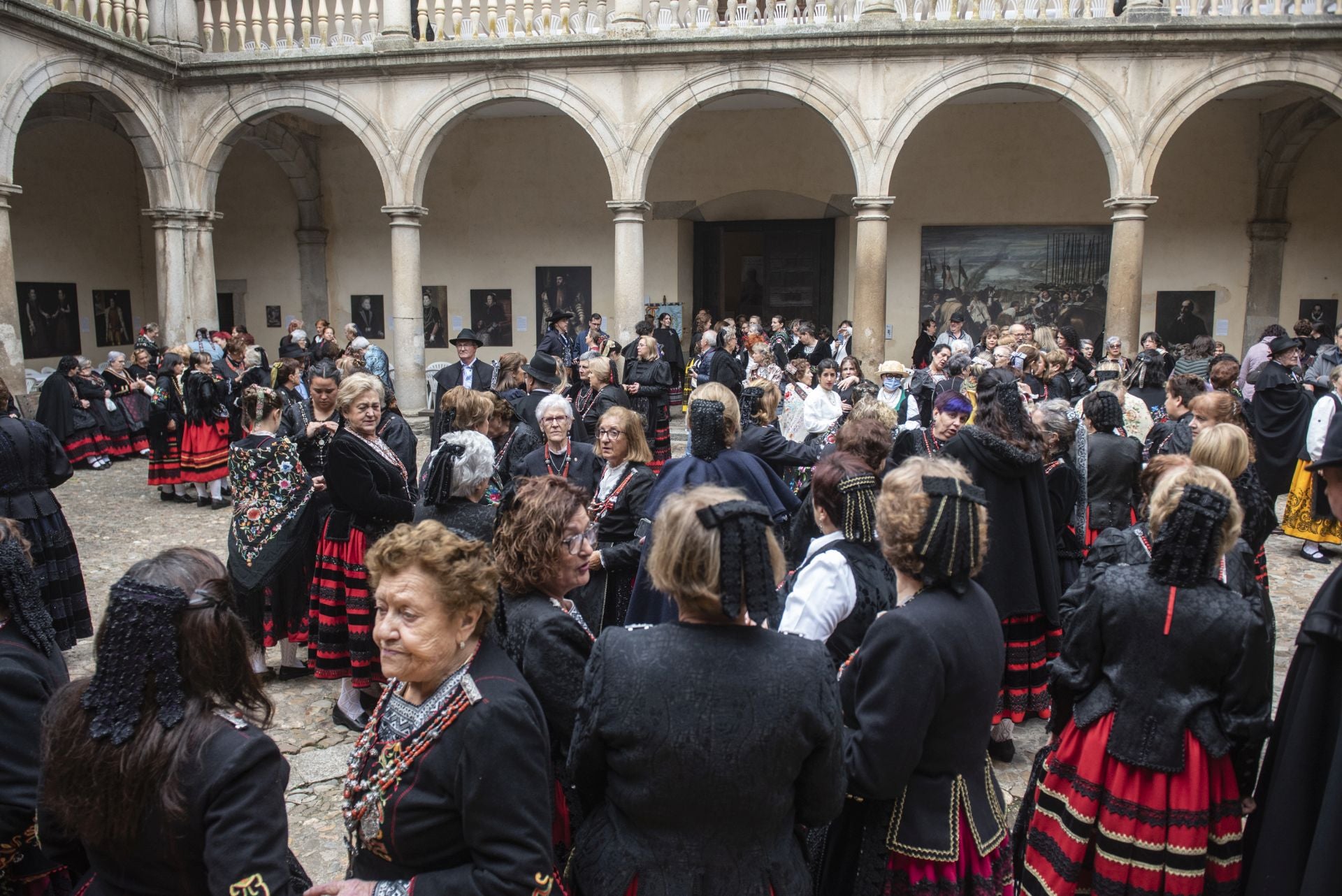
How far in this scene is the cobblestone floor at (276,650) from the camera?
393 cm

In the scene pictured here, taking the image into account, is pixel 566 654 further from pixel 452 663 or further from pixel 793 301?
pixel 793 301

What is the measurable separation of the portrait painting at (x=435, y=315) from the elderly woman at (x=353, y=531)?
12.9 meters

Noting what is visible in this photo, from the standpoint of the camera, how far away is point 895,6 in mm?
12414

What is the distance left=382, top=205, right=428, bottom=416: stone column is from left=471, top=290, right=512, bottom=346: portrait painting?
2.62 metres

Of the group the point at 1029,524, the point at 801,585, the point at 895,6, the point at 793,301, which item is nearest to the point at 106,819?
the point at 801,585

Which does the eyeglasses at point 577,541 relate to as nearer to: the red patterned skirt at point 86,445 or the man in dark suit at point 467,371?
the man in dark suit at point 467,371

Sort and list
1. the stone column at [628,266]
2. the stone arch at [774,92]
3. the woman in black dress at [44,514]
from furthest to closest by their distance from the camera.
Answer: the stone column at [628,266]
the stone arch at [774,92]
the woman in black dress at [44,514]

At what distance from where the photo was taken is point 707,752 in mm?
1816

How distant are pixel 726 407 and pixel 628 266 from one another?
934 cm

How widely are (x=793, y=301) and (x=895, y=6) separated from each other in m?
5.46

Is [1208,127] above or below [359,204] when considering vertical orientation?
above

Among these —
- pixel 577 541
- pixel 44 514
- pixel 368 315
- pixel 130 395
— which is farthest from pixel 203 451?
Result: pixel 577 541

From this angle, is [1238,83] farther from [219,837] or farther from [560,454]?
[219,837]

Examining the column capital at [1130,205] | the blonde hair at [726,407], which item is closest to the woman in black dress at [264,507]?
the blonde hair at [726,407]
